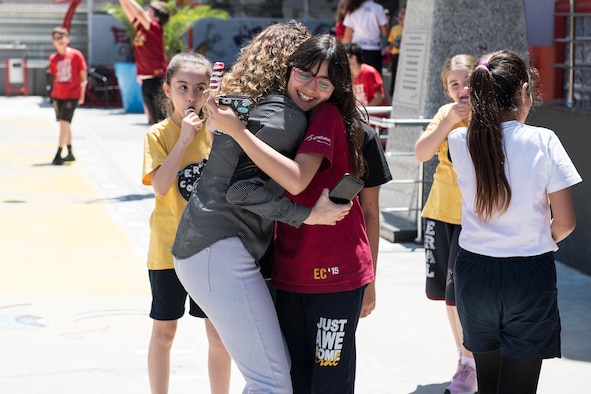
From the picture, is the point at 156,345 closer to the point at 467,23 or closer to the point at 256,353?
the point at 256,353

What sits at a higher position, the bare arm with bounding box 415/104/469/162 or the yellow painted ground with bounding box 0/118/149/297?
the bare arm with bounding box 415/104/469/162

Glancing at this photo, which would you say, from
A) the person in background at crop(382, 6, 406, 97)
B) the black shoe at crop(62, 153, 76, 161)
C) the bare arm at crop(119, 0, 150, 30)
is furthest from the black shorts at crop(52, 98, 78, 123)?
the person in background at crop(382, 6, 406, 97)

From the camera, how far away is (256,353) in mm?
3389

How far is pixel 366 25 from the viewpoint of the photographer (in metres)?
13.5

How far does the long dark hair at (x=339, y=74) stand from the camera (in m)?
3.38

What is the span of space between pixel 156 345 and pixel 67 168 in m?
9.71

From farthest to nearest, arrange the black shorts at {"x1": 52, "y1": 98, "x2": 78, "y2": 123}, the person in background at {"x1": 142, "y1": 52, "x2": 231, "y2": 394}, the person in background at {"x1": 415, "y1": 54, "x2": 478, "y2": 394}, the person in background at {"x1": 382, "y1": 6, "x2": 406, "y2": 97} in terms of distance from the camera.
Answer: the person in background at {"x1": 382, "y1": 6, "x2": 406, "y2": 97}
the black shorts at {"x1": 52, "y1": 98, "x2": 78, "y2": 123}
the person in background at {"x1": 415, "y1": 54, "x2": 478, "y2": 394}
the person in background at {"x1": 142, "y1": 52, "x2": 231, "y2": 394}

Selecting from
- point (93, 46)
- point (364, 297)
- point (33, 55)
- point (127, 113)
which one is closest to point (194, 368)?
point (364, 297)

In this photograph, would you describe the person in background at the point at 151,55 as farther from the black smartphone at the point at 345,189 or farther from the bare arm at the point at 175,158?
the black smartphone at the point at 345,189

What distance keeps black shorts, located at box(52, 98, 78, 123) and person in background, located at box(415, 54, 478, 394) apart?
964 cm

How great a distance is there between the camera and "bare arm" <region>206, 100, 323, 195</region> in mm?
3207

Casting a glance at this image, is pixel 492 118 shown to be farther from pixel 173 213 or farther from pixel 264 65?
pixel 173 213

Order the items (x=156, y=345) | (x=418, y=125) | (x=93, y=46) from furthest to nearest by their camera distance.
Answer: (x=93, y=46) → (x=418, y=125) → (x=156, y=345)

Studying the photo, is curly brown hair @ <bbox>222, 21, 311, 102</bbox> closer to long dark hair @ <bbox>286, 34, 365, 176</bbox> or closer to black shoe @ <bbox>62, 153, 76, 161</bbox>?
long dark hair @ <bbox>286, 34, 365, 176</bbox>
